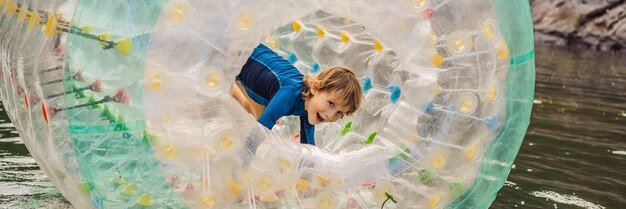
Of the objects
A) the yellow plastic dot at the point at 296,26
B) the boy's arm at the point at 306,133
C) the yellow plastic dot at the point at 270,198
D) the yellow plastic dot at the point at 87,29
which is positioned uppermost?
the yellow plastic dot at the point at 87,29

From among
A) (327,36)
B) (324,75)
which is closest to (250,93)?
(324,75)

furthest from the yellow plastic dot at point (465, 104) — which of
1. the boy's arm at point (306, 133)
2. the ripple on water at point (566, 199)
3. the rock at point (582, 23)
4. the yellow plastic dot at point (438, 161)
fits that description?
the rock at point (582, 23)

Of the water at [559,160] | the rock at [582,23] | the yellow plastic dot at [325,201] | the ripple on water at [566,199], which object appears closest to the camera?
the yellow plastic dot at [325,201]

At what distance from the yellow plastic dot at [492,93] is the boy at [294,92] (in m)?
0.57

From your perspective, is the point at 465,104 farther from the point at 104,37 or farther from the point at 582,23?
the point at 582,23

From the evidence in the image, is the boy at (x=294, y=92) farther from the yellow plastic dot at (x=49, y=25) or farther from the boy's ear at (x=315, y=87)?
the yellow plastic dot at (x=49, y=25)

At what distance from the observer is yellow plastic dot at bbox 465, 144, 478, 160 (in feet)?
12.6

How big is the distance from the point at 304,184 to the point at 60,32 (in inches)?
41.9

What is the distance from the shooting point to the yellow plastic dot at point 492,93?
151 inches

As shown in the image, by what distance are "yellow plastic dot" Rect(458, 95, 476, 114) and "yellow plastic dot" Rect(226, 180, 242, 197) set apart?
91 centimetres

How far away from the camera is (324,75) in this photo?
4133 millimetres

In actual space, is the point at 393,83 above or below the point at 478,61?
below

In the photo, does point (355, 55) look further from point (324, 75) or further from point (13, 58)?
point (13, 58)

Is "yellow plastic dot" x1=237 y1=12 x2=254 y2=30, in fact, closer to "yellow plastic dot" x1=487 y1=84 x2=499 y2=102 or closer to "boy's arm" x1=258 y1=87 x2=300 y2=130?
"boy's arm" x1=258 y1=87 x2=300 y2=130
